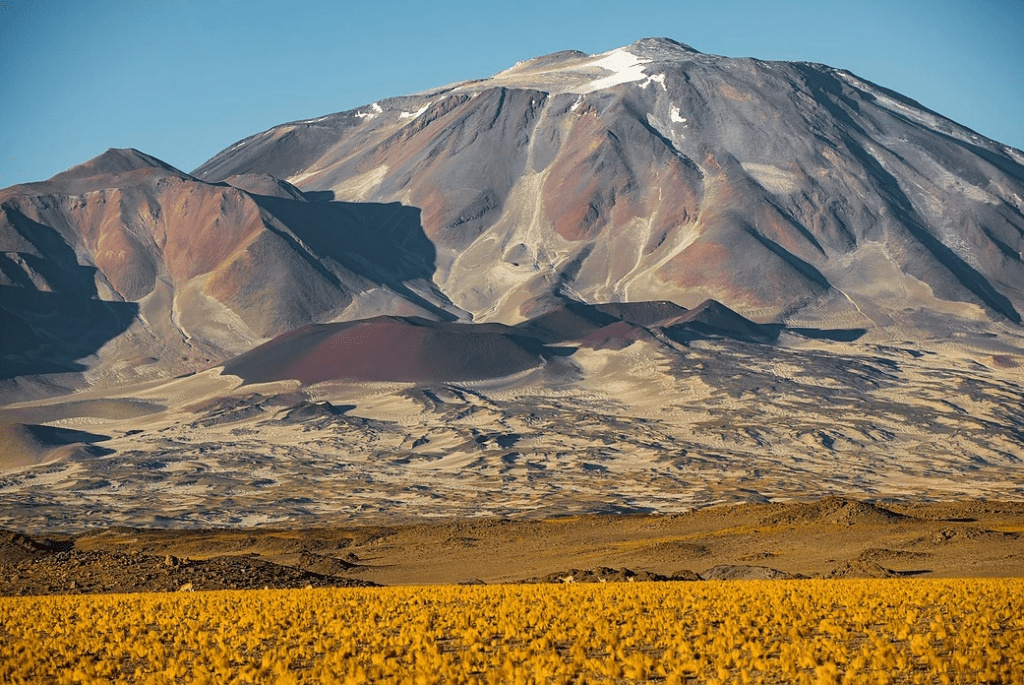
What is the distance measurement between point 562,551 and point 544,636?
37161 mm

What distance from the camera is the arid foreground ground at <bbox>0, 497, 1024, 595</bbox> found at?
147 feet

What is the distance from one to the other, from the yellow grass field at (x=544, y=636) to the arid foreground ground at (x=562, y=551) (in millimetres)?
9815

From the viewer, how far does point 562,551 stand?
61.4 meters

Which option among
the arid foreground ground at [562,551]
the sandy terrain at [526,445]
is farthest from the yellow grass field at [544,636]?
the sandy terrain at [526,445]

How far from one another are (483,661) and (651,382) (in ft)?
544

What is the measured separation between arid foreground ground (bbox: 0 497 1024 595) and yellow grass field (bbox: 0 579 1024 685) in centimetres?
981

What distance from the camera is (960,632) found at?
2208cm

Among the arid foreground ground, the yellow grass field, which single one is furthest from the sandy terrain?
the yellow grass field

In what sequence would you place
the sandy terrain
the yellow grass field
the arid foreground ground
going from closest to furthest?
the yellow grass field < the arid foreground ground < the sandy terrain

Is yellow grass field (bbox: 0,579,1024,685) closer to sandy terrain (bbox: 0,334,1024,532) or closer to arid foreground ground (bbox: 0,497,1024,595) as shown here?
arid foreground ground (bbox: 0,497,1024,595)

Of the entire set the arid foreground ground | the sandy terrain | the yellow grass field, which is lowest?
the sandy terrain

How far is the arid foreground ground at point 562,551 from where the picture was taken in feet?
147

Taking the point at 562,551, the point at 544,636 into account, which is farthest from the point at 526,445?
the point at 544,636

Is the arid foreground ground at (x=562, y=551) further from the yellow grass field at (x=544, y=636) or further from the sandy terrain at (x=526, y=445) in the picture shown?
the sandy terrain at (x=526, y=445)
